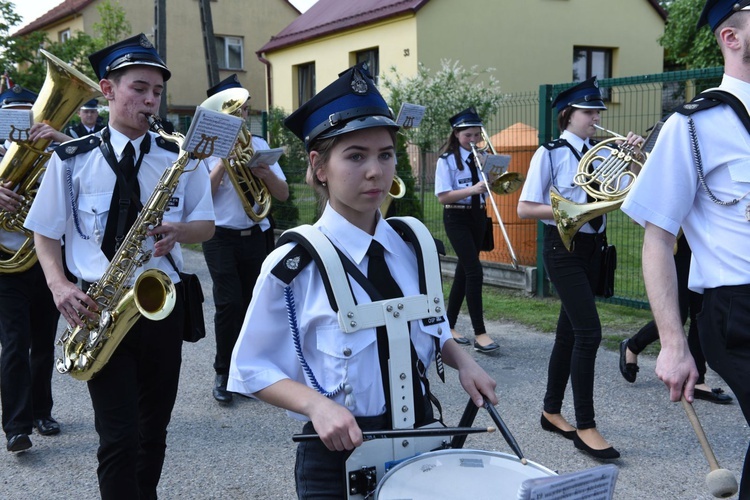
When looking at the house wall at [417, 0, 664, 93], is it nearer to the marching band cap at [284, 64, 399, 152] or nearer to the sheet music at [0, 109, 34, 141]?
the sheet music at [0, 109, 34, 141]

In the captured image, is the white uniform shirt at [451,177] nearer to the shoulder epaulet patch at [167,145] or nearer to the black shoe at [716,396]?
the black shoe at [716,396]

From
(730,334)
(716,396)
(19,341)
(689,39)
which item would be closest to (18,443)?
(19,341)

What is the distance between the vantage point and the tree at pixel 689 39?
21.4 meters

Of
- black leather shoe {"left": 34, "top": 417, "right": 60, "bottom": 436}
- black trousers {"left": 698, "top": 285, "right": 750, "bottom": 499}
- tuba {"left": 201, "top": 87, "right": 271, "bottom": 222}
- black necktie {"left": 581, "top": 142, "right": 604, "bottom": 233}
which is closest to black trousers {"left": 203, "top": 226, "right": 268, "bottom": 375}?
tuba {"left": 201, "top": 87, "right": 271, "bottom": 222}

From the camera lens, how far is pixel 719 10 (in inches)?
102

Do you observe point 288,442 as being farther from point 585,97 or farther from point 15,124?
point 585,97

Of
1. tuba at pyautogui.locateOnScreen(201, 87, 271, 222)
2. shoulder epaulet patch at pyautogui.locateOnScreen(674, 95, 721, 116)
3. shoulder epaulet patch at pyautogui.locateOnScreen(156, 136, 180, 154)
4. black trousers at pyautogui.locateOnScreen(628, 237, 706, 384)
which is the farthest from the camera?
tuba at pyautogui.locateOnScreen(201, 87, 271, 222)

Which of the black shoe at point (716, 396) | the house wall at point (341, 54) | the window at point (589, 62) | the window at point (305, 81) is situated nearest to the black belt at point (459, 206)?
the black shoe at point (716, 396)

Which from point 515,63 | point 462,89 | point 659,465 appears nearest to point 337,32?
point 515,63

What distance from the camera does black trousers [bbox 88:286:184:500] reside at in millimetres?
3033

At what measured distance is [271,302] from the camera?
7.11ft

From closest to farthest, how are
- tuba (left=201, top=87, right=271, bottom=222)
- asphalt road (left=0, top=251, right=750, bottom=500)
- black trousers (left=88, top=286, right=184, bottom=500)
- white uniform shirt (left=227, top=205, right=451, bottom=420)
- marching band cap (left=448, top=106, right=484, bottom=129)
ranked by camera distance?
white uniform shirt (left=227, top=205, right=451, bottom=420)
black trousers (left=88, top=286, right=184, bottom=500)
asphalt road (left=0, top=251, right=750, bottom=500)
tuba (left=201, top=87, right=271, bottom=222)
marching band cap (left=448, top=106, right=484, bottom=129)

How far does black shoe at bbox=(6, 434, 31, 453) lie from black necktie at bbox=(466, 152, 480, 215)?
4.18 meters

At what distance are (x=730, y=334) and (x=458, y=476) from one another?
113 centimetres
